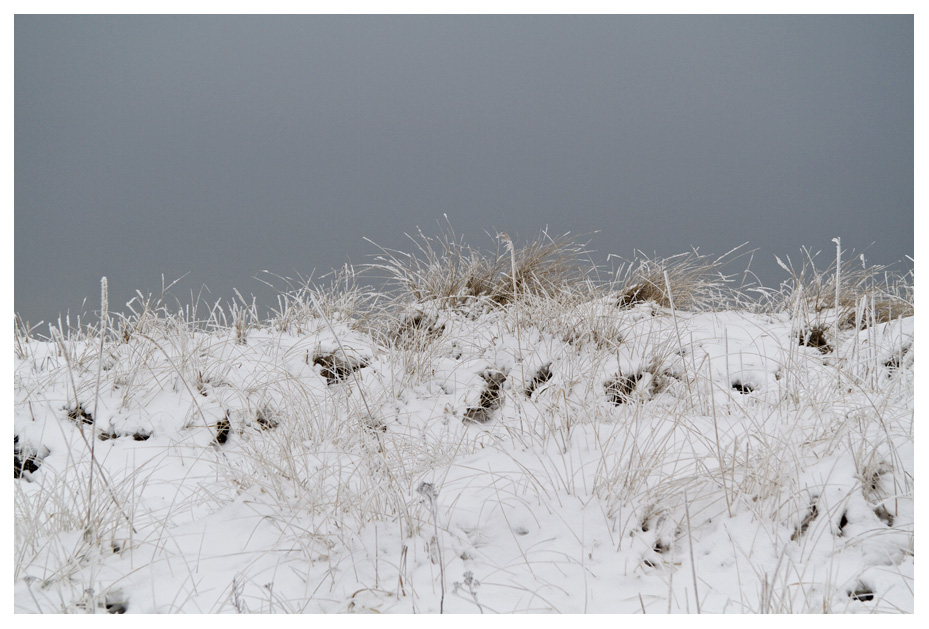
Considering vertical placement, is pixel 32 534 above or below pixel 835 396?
below

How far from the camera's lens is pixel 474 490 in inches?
76.0

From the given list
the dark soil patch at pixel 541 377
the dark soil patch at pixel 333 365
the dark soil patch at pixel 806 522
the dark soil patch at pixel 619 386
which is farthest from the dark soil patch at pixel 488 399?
the dark soil patch at pixel 806 522

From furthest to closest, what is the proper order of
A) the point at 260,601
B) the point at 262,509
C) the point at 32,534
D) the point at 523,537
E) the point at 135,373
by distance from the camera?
the point at 135,373 → the point at 262,509 → the point at 523,537 → the point at 32,534 → the point at 260,601

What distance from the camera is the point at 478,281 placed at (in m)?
4.10

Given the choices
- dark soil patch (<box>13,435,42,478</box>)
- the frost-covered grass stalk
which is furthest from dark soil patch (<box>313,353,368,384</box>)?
dark soil patch (<box>13,435,42,478</box>)

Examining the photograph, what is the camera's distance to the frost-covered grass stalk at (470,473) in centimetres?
145

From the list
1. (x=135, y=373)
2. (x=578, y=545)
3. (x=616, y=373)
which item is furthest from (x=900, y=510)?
(x=135, y=373)

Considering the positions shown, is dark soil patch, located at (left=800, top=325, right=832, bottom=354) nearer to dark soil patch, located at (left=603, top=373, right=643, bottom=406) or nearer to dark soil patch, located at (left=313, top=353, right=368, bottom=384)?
dark soil patch, located at (left=603, top=373, right=643, bottom=406)

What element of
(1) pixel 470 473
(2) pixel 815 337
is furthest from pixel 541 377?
(2) pixel 815 337

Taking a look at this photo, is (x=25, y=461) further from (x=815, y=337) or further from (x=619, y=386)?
(x=815, y=337)

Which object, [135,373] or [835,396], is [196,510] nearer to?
[135,373]

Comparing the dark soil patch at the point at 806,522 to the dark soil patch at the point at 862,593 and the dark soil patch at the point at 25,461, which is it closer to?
the dark soil patch at the point at 862,593

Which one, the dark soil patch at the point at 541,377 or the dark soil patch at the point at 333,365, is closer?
the dark soil patch at the point at 541,377

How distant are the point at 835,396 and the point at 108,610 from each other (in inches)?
104
